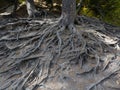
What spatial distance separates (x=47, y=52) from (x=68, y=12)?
41.9 inches

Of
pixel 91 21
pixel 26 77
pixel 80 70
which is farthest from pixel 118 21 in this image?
pixel 26 77

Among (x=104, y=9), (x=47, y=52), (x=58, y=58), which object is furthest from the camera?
(x=104, y=9)

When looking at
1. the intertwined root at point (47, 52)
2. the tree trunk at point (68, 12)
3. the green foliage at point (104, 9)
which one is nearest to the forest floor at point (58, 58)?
the intertwined root at point (47, 52)

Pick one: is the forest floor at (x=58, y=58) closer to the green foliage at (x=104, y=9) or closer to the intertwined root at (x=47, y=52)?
the intertwined root at (x=47, y=52)

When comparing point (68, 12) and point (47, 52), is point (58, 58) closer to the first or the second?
point (47, 52)

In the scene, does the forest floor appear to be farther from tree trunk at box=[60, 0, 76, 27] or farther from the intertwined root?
tree trunk at box=[60, 0, 76, 27]

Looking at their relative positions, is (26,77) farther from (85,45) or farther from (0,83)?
(85,45)

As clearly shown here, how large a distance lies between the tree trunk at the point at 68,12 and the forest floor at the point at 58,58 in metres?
0.17

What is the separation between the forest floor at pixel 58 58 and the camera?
4742mm

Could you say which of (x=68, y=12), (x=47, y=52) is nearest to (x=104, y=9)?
(x=68, y=12)

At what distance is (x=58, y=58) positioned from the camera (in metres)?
5.21

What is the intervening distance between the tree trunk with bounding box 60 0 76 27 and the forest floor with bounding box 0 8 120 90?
171 millimetres

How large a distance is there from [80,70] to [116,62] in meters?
0.77

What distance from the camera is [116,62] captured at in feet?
17.1
